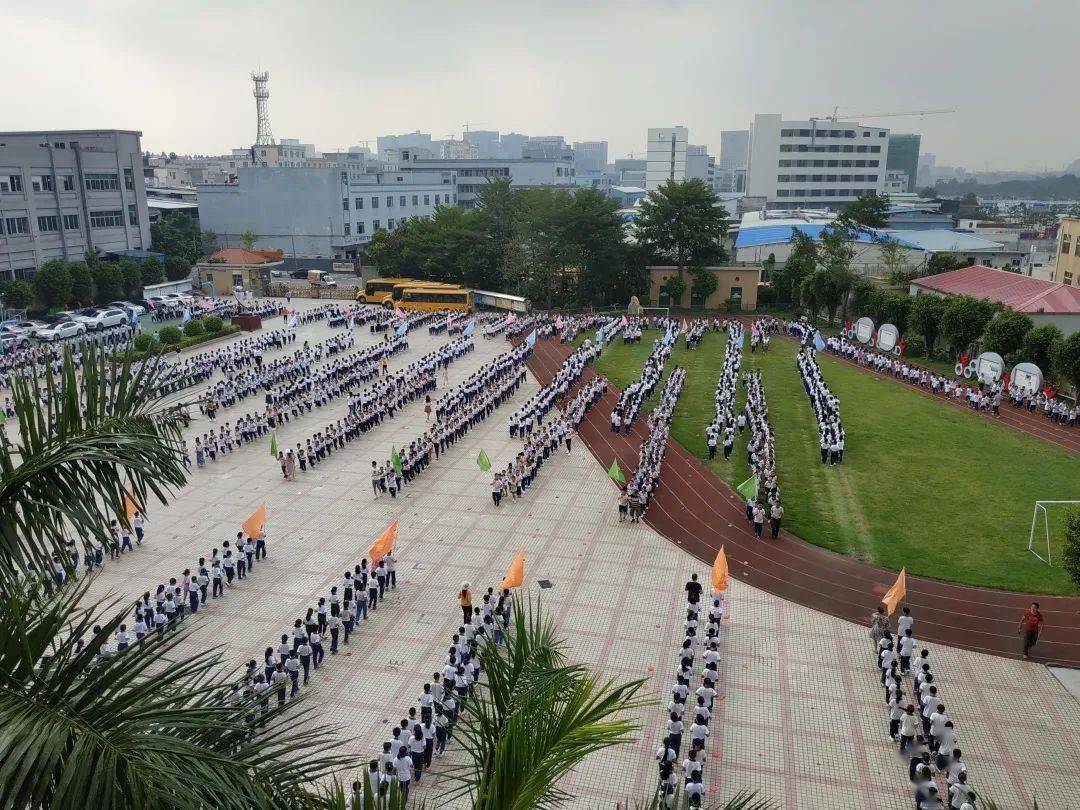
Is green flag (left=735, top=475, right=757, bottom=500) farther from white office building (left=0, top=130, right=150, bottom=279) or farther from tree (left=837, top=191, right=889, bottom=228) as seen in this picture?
white office building (left=0, top=130, right=150, bottom=279)

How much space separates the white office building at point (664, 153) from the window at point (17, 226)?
88633 millimetres

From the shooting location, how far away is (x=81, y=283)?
4166 cm

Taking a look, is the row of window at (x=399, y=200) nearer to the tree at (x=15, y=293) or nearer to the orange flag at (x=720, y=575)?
the tree at (x=15, y=293)

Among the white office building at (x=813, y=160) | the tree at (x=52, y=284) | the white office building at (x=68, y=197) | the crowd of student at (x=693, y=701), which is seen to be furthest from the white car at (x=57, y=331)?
the white office building at (x=813, y=160)

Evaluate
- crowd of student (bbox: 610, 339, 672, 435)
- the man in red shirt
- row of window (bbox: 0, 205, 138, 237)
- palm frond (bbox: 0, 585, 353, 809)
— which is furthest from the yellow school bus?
palm frond (bbox: 0, 585, 353, 809)

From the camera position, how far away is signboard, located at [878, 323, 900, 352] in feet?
107

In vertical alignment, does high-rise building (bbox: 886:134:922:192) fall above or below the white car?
above

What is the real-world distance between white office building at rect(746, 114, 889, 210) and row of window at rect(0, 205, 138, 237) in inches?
2635

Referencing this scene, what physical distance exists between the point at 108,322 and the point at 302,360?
1388 centimetres

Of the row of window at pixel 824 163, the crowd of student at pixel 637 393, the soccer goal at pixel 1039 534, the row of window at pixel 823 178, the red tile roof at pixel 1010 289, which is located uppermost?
the row of window at pixel 824 163

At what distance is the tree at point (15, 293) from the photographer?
38.5 metres

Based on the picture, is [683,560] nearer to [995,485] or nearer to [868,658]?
[868,658]

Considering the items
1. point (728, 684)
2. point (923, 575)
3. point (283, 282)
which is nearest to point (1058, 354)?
point (923, 575)

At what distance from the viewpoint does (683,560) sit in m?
15.2
